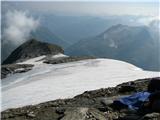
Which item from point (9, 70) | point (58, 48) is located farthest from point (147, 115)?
point (58, 48)

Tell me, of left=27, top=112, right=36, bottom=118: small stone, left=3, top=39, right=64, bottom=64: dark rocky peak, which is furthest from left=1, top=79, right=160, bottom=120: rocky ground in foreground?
left=3, top=39, right=64, bottom=64: dark rocky peak

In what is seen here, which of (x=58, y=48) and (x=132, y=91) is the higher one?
(x=58, y=48)

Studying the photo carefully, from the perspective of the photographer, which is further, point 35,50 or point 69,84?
point 35,50

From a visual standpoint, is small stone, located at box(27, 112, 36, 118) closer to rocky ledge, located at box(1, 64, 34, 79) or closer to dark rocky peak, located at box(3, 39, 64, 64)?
rocky ledge, located at box(1, 64, 34, 79)

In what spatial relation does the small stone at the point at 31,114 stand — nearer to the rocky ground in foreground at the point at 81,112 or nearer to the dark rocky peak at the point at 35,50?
the rocky ground in foreground at the point at 81,112

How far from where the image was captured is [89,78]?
138 feet

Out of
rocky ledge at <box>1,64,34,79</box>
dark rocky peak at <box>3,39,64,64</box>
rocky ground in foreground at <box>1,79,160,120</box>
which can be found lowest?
rocky ground in foreground at <box>1,79,160,120</box>

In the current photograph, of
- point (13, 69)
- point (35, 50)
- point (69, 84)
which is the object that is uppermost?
point (35, 50)

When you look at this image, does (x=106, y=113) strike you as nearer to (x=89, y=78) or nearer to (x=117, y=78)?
(x=117, y=78)

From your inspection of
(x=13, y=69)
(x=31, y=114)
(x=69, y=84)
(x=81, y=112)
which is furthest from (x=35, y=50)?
(x=81, y=112)

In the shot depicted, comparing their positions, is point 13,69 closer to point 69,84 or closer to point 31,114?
point 69,84

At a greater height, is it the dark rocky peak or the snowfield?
the dark rocky peak

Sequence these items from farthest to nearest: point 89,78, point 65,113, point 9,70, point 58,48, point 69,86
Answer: point 58,48 < point 9,70 < point 89,78 < point 69,86 < point 65,113

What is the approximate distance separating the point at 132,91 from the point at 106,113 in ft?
17.7
